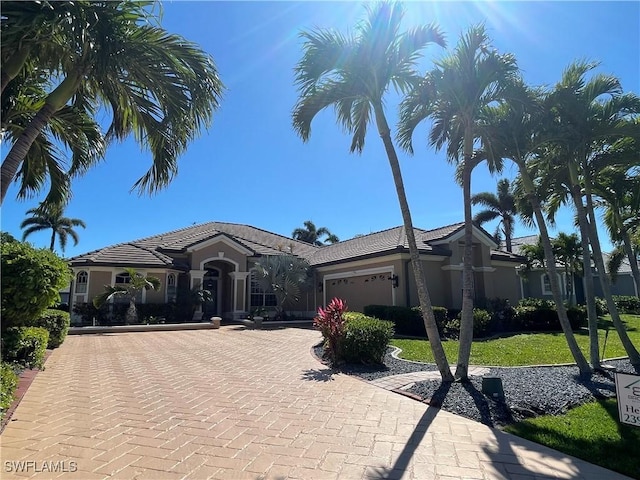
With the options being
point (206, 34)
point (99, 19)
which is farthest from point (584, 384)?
point (206, 34)

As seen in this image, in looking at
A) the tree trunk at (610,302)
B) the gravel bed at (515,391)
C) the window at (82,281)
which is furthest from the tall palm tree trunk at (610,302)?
the window at (82,281)

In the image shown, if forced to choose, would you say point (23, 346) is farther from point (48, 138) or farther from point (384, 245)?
point (384, 245)

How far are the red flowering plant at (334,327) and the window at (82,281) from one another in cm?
1666

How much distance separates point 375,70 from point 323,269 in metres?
17.8

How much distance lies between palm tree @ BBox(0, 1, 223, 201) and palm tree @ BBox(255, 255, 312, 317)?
51.4 ft

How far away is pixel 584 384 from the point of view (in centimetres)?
748

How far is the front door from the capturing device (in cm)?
2533

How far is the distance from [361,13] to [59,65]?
5.56 metres

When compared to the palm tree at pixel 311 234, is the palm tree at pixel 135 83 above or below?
below

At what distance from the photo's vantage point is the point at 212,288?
25.7m

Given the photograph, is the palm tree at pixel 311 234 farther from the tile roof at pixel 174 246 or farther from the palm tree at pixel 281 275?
the palm tree at pixel 281 275

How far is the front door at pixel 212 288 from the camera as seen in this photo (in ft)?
83.1

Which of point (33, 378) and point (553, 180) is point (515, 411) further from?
point (33, 378)

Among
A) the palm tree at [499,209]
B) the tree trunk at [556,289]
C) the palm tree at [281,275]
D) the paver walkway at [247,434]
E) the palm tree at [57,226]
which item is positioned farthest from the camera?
the palm tree at [57,226]
